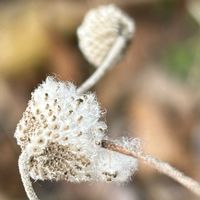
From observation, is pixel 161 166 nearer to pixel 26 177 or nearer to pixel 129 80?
pixel 26 177

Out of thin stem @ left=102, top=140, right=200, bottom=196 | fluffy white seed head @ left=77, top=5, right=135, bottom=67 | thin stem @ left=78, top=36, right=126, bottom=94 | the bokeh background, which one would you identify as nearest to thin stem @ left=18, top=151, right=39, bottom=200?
thin stem @ left=102, top=140, right=200, bottom=196

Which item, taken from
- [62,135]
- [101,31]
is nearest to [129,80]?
[101,31]

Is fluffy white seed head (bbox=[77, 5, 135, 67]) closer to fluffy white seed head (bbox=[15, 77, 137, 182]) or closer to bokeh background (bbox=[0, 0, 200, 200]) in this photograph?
fluffy white seed head (bbox=[15, 77, 137, 182])

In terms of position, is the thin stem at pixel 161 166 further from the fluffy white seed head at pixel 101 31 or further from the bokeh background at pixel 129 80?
the bokeh background at pixel 129 80

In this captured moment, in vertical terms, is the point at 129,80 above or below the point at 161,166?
below

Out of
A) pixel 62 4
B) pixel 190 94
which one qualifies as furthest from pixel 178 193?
pixel 62 4

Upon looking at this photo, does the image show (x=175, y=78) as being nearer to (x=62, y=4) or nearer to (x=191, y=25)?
(x=191, y=25)
